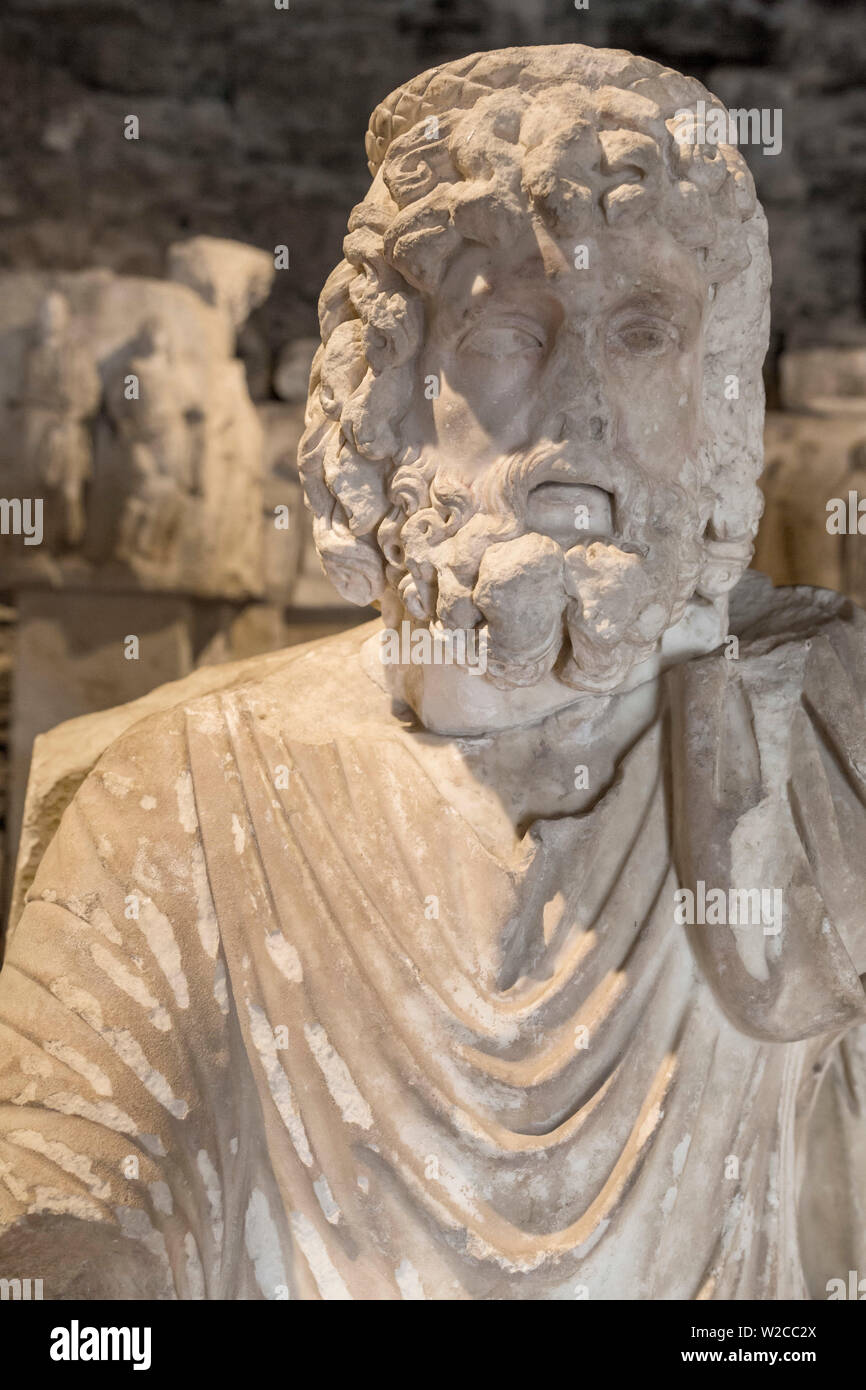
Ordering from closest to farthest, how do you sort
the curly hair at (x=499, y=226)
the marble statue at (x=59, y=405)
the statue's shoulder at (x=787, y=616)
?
the curly hair at (x=499, y=226) < the statue's shoulder at (x=787, y=616) < the marble statue at (x=59, y=405)

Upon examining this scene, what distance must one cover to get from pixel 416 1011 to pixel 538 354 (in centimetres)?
108

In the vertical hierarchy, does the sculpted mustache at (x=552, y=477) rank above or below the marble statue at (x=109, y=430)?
below

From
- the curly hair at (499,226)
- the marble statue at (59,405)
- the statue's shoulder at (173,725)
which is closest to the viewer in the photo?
the curly hair at (499,226)

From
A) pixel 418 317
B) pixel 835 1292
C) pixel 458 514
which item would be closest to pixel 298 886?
pixel 458 514

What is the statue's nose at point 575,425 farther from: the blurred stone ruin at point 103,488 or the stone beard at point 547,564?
the blurred stone ruin at point 103,488

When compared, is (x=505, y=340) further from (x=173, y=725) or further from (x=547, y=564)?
(x=173, y=725)

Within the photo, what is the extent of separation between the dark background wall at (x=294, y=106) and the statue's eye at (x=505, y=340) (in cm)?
325

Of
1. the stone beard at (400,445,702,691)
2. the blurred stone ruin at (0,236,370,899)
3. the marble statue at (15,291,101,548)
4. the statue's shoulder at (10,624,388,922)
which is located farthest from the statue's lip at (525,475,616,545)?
the marble statue at (15,291,101,548)

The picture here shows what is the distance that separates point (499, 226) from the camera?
2.51 m

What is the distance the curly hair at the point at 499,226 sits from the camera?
8.23ft

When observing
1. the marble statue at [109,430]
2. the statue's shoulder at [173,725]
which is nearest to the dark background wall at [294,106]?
the marble statue at [109,430]

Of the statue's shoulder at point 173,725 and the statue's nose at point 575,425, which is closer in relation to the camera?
the statue's nose at point 575,425

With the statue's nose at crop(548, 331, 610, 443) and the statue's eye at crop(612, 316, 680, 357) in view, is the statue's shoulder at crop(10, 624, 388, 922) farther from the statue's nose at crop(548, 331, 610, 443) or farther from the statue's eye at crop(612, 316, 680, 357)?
the statue's eye at crop(612, 316, 680, 357)

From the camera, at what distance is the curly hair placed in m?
2.51
